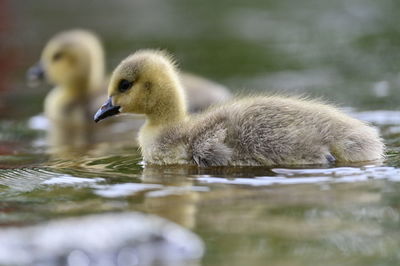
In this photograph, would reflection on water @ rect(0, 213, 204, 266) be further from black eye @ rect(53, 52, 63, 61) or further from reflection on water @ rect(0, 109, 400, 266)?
black eye @ rect(53, 52, 63, 61)

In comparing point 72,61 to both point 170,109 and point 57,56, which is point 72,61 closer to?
point 57,56

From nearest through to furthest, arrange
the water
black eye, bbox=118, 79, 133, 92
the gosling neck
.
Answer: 1. the water
2. the gosling neck
3. black eye, bbox=118, 79, 133, 92

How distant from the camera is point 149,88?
22.6 feet

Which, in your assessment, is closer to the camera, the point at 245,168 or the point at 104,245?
the point at 104,245

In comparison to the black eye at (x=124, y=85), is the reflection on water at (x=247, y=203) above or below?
below

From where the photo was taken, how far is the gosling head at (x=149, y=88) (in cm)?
682

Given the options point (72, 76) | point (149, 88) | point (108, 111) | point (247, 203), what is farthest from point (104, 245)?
point (72, 76)

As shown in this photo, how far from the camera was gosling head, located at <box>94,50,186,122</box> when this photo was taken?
6820 mm

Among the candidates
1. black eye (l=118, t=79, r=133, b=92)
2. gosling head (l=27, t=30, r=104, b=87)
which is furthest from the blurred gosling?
black eye (l=118, t=79, r=133, b=92)

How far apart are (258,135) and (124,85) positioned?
130 cm

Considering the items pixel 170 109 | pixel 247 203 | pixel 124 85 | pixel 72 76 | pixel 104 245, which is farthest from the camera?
pixel 72 76

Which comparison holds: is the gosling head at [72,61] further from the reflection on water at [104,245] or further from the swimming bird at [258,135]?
the reflection on water at [104,245]

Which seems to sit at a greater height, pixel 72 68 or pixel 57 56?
pixel 57 56

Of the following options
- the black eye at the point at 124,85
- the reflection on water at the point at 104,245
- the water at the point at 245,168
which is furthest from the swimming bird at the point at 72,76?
the reflection on water at the point at 104,245
